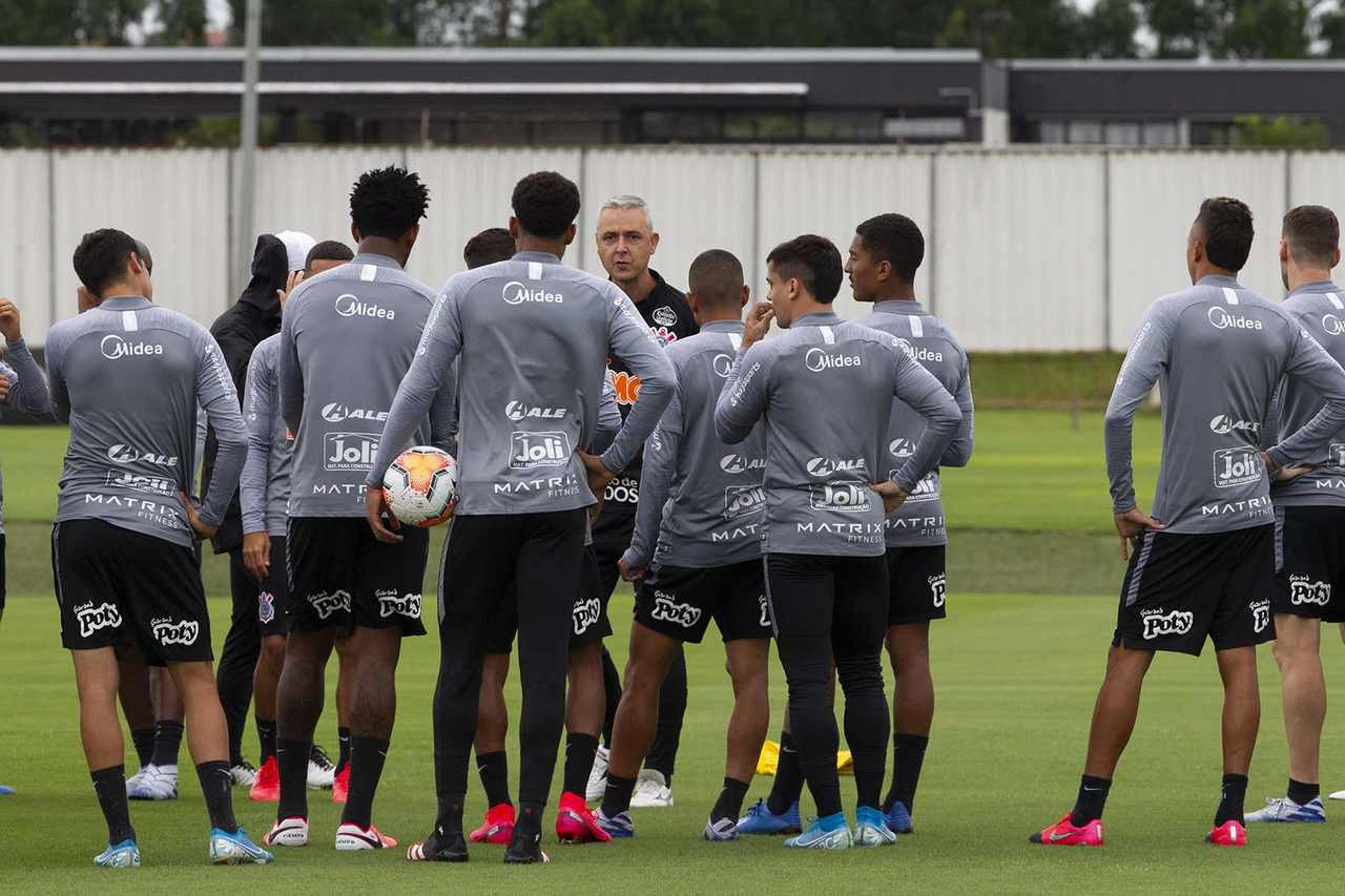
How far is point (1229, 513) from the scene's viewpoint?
7812 millimetres

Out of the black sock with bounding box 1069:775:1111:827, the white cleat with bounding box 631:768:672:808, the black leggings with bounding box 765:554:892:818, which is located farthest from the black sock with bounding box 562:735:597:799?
the black sock with bounding box 1069:775:1111:827

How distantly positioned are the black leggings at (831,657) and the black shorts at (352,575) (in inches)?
49.4

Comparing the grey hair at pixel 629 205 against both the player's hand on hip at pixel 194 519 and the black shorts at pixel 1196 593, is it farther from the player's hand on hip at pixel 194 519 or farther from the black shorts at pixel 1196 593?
the black shorts at pixel 1196 593

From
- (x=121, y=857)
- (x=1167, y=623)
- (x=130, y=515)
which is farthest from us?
(x=1167, y=623)

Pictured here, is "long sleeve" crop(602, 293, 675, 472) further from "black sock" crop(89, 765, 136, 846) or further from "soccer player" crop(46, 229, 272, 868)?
"black sock" crop(89, 765, 136, 846)

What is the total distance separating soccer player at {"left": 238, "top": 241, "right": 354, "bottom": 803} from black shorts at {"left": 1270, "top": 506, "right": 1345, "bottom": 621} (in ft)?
11.9

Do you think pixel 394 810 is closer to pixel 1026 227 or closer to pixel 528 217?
pixel 528 217

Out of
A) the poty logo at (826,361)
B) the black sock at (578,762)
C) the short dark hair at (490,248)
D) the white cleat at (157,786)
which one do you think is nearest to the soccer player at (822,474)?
the poty logo at (826,361)

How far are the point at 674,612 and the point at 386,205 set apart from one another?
183 centimetres

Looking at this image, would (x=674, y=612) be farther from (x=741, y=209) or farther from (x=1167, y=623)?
(x=741, y=209)

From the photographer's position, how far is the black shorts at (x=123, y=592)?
748 centimetres

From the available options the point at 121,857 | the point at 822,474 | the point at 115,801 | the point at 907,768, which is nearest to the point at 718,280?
the point at 822,474

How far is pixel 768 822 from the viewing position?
8.30m

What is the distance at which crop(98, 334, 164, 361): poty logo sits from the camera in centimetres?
750
